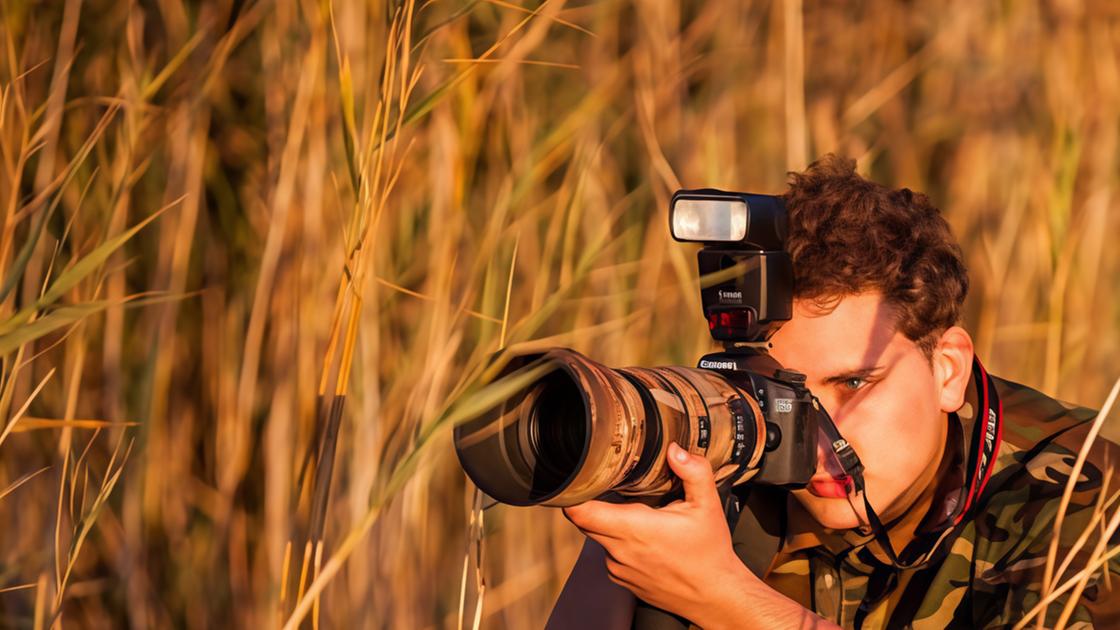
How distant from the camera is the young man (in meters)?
1.19

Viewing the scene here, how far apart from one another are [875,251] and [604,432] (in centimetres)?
48

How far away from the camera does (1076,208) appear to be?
2.04 metres

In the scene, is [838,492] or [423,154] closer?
[838,492]

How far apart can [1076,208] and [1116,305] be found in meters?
0.16

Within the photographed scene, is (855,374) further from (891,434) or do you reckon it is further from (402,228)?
(402,228)

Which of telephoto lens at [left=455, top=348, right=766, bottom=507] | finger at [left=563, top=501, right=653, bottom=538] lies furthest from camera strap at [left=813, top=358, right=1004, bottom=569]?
finger at [left=563, top=501, right=653, bottom=538]

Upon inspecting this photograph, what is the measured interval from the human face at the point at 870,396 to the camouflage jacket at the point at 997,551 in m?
0.04

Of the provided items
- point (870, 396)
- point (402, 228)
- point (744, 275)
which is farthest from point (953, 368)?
point (402, 228)

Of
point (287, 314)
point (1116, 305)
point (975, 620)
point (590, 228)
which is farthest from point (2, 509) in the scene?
point (1116, 305)

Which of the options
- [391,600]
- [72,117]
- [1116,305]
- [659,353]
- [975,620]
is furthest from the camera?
[1116,305]

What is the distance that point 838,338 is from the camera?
1276 millimetres

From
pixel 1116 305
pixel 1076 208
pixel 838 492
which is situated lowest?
pixel 838 492

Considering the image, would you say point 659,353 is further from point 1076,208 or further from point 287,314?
point 1076,208

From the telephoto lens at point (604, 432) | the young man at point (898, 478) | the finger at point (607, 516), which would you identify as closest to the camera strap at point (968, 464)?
the young man at point (898, 478)
